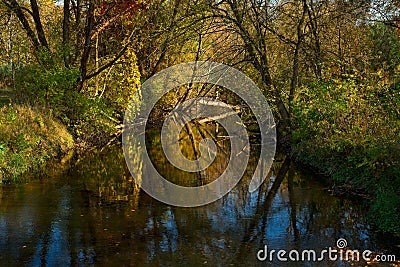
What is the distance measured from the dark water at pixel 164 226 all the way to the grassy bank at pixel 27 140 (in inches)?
49.2

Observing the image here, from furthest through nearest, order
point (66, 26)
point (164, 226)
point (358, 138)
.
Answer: point (66, 26)
point (358, 138)
point (164, 226)

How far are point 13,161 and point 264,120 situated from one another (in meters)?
9.64

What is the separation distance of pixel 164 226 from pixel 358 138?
16.7 feet

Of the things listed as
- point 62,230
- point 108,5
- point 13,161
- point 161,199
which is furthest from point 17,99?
point 62,230

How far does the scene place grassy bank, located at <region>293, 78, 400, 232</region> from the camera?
9.24m

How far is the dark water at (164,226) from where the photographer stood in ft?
24.9

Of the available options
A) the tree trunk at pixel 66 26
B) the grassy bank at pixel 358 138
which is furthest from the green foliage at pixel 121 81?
the grassy bank at pixel 358 138

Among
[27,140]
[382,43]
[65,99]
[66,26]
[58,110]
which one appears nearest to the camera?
[27,140]

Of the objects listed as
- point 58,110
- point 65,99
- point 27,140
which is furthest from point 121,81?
point 27,140

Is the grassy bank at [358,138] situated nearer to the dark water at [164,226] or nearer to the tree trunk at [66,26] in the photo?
the dark water at [164,226]

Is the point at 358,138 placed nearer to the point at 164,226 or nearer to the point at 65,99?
the point at 164,226

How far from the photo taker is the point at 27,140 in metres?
15.5

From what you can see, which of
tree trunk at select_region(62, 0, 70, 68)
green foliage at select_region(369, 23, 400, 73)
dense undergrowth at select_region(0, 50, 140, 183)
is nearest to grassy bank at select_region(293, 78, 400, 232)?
green foliage at select_region(369, 23, 400, 73)

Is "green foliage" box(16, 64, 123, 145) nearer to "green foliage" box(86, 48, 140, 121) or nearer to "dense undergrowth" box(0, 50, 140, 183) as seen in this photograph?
"dense undergrowth" box(0, 50, 140, 183)
